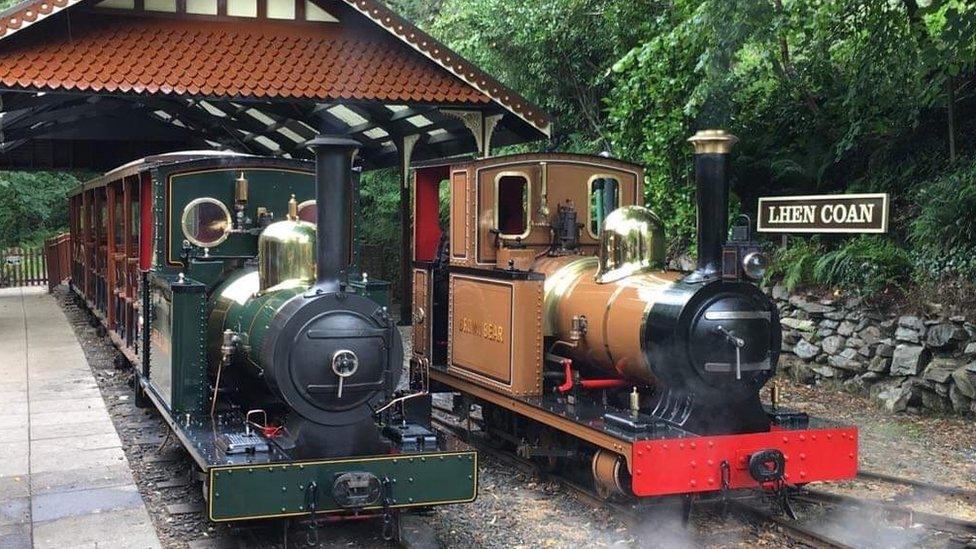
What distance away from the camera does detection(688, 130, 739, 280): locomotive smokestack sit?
19.3 feet

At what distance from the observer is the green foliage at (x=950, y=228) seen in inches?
362

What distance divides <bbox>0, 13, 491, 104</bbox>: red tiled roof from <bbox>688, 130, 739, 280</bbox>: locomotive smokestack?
604cm

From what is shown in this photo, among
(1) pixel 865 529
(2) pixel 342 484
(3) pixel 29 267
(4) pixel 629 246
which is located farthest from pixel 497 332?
(3) pixel 29 267

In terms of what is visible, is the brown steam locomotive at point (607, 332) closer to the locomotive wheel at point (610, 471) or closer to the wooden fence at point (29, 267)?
the locomotive wheel at point (610, 471)

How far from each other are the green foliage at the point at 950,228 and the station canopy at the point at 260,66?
455 centimetres

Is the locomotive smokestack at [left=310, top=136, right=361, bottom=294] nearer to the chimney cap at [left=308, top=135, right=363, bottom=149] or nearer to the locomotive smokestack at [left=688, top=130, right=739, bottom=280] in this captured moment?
the chimney cap at [left=308, top=135, right=363, bottom=149]

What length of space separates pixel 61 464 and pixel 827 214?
6943 mm

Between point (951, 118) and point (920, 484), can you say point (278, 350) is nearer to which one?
point (920, 484)

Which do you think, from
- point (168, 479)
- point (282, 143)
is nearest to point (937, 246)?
point (168, 479)

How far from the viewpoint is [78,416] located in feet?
28.7

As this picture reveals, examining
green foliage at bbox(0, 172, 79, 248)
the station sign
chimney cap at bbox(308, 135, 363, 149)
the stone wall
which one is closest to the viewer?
chimney cap at bbox(308, 135, 363, 149)

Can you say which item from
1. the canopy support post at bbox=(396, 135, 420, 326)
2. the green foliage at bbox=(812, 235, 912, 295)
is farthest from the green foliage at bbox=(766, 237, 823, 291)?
the canopy support post at bbox=(396, 135, 420, 326)

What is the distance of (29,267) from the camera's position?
25391 mm

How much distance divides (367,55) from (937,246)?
21.9ft
